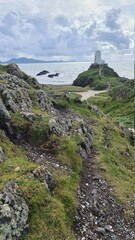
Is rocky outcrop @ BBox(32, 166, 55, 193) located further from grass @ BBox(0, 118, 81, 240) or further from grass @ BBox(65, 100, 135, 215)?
grass @ BBox(65, 100, 135, 215)

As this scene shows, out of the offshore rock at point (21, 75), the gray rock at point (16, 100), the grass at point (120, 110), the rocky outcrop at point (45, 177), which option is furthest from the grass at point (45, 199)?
the grass at point (120, 110)

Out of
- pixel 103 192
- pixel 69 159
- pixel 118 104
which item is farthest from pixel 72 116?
pixel 118 104

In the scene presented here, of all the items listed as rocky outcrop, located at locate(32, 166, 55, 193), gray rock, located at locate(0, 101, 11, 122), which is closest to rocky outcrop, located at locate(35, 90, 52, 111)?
gray rock, located at locate(0, 101, 11, 122)

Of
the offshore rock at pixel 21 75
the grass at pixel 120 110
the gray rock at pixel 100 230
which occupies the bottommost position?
the grass at pixel 120 110

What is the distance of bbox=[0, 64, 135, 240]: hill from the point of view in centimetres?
1644

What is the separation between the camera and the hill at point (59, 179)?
1644 centimetres

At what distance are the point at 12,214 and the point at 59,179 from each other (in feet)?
19.6

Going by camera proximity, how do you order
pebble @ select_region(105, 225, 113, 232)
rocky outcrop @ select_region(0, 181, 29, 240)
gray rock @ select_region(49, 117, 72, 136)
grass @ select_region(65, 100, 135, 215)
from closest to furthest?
rocky outcrop @ select_region(0, 181, 29, 240)
pebble @ select_region(105, 225, 113, 232)
grass @ select_region(65, 100, 135, 215)
gray rock @ select_region(49, 117, 72, 136)

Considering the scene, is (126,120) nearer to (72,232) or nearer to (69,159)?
(69,159)

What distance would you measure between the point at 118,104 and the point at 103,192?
96373mm

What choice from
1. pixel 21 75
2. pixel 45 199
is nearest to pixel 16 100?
pixel 45 199

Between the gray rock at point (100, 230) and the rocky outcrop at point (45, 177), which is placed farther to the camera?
the rocky outcrop at point (45, 177)

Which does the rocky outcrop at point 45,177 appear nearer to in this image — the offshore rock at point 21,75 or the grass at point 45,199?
the grass at point 45,199

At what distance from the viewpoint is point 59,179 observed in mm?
21047
